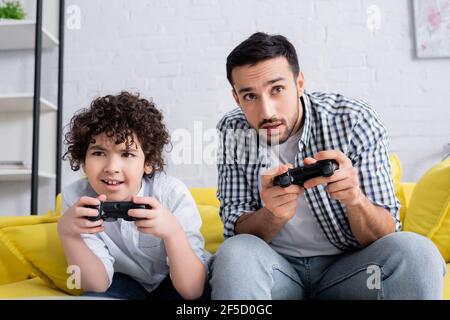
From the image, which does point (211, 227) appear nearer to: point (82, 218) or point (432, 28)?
point (82, 218)

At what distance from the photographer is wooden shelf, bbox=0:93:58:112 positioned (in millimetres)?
2035

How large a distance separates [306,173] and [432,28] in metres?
1.50

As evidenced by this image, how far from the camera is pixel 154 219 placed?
0.85m

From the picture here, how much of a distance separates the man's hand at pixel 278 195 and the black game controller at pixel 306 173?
0.01 meters

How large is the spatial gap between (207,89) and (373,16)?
780 mm

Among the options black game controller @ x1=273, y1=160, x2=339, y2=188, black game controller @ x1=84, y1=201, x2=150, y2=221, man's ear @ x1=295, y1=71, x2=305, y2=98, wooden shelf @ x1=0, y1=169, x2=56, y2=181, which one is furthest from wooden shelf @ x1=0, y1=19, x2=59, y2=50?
black game controller @ x1=273, y1=160, x2=339, y2=188

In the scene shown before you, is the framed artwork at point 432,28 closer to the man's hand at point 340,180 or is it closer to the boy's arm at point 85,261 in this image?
the man's hand at point 340,180

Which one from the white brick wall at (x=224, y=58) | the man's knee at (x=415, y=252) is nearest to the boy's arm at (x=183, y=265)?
the man's knee at (x=415, y=252)

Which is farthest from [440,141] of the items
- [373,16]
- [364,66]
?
[373,16]

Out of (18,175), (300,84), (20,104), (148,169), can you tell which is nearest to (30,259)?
(148,169)

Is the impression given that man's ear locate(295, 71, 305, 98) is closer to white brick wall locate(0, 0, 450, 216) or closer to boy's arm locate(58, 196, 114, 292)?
boy's arm locate(58, 196, 114, 292)
